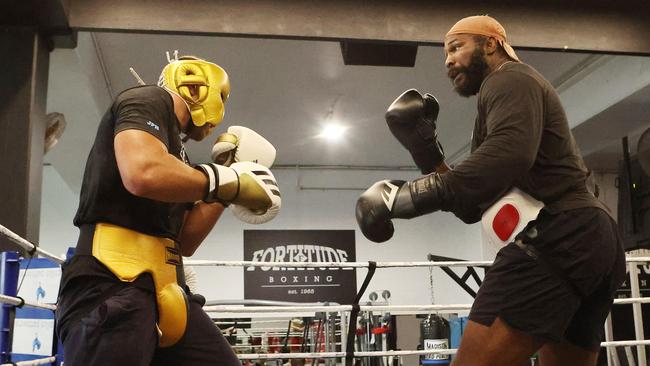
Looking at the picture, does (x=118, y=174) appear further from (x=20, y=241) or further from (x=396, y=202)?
(x=20, y=241)

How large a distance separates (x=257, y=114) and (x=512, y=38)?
3677 mm

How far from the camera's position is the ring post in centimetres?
213

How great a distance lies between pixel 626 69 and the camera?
5660mm

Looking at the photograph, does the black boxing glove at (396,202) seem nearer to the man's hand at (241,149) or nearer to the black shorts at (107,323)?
the black shorts at (107,323)

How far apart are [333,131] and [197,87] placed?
6.34m

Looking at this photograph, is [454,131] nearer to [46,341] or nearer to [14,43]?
[14,43]

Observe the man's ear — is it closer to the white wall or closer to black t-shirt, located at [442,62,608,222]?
black t-shirt, located at [442,62,608,222]

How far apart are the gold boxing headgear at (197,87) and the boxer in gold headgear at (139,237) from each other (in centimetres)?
6

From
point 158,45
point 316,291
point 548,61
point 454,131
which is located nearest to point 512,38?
point 548,61

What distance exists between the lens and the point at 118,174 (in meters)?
1.52

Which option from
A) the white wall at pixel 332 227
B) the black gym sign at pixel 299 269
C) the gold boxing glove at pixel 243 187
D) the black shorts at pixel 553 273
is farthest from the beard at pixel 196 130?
the white wall at pixel 332 227

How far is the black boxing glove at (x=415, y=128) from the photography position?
6.66 feet

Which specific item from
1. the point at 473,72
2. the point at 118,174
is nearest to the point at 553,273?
the point at 473,72

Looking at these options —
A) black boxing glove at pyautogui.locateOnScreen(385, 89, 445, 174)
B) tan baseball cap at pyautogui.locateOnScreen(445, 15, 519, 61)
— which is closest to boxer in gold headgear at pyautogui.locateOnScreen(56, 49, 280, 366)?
black boxing glove at pyautogui.locateOnScreen(385, 89, 445, 174)
